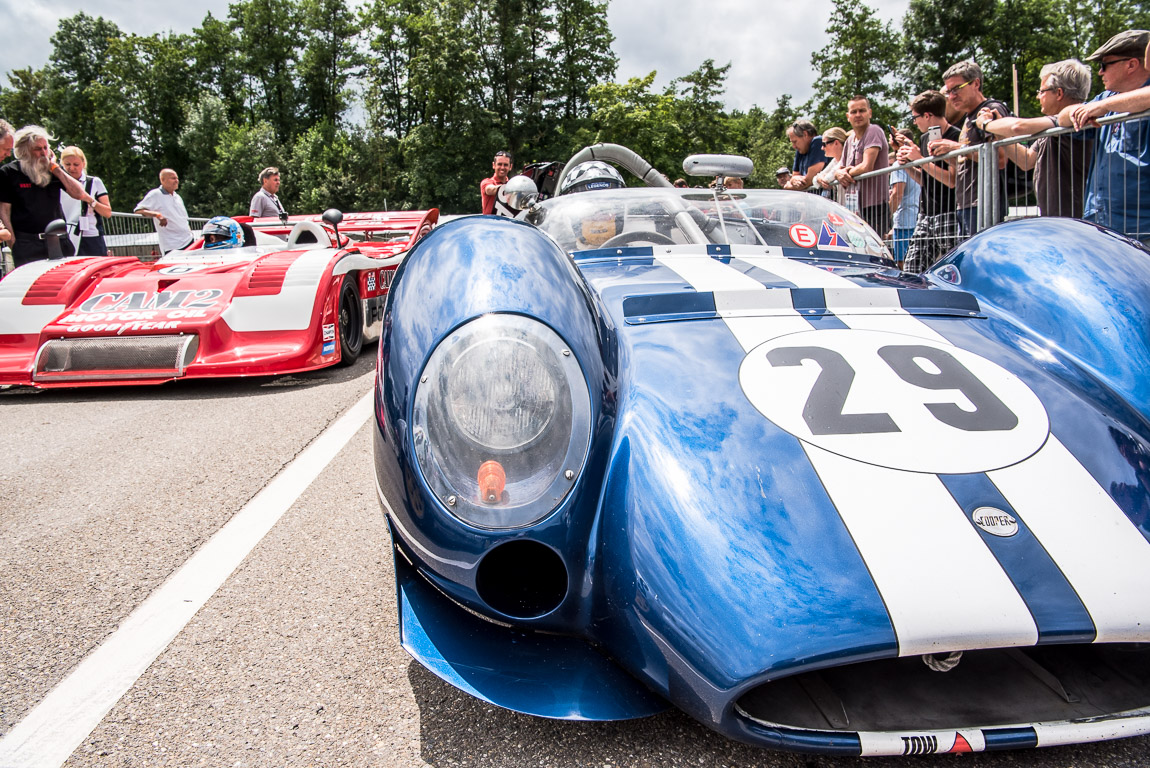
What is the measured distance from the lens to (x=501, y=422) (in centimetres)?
129

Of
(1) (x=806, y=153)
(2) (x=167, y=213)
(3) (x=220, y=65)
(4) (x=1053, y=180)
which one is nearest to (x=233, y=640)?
(4) (x=1053, y=180)

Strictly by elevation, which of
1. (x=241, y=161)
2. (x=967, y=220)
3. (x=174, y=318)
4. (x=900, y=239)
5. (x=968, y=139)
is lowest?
(x=174, y=318)

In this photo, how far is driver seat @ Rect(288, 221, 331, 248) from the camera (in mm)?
5953

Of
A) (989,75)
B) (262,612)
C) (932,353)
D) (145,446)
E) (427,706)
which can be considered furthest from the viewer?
(989,75)

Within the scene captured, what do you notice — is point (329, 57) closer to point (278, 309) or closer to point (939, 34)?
point (939, 34)

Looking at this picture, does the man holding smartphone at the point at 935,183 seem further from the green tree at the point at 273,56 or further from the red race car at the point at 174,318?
the green tree at the point at 273,56

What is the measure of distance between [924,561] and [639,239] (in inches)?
65.1

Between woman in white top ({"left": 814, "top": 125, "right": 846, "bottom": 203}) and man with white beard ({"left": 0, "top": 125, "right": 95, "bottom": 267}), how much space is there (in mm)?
5999

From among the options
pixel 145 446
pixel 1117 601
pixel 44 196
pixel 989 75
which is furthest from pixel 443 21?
pixel 1117 601

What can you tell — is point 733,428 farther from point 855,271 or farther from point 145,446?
point 145,446

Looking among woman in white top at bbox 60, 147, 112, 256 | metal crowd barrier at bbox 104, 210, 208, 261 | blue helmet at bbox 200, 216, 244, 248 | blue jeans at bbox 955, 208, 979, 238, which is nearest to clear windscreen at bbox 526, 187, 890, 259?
blue jeans at bbox 955, 208, 979, 238

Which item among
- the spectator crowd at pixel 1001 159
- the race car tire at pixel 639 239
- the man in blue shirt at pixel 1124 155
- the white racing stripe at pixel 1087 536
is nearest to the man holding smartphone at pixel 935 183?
the spectator crowd at pixel 1001 159

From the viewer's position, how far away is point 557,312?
1416mm

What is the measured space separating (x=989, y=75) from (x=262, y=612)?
3886cm
